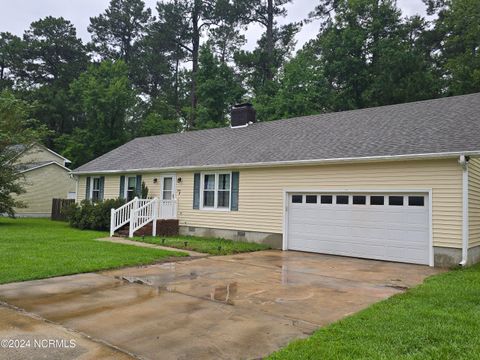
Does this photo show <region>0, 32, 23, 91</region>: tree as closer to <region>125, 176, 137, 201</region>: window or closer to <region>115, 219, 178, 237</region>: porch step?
<region>125, 176, 137, 201</region>: window

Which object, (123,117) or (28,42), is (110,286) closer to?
(123,117)

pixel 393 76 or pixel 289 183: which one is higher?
pixel 393 76

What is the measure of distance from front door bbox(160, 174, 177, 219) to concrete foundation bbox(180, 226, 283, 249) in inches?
29.8

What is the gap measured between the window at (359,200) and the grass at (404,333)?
4992mm

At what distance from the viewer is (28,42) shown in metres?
41.0

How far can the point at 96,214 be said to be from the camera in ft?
54.1

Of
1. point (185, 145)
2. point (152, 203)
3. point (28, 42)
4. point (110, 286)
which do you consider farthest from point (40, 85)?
point (110, 286)

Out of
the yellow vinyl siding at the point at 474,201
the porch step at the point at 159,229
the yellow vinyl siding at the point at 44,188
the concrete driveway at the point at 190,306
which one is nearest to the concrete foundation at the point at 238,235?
the porch step at the point at 159,229

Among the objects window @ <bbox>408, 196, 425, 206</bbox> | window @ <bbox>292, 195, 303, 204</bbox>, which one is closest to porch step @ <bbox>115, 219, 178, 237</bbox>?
window @ <bbox>292, 195, 303, 204</bbox>

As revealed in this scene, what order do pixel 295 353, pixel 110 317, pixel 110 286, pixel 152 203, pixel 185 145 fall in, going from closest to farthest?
pixel 295 353 → pixel 110 317 → pixel 110 286 → pixel 152 203 → pixel 185 145

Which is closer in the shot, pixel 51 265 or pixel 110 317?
pixel 110 317

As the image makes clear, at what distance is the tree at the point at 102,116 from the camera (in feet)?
101

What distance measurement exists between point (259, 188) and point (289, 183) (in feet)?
3.99

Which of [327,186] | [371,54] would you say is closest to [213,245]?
[327,186]
